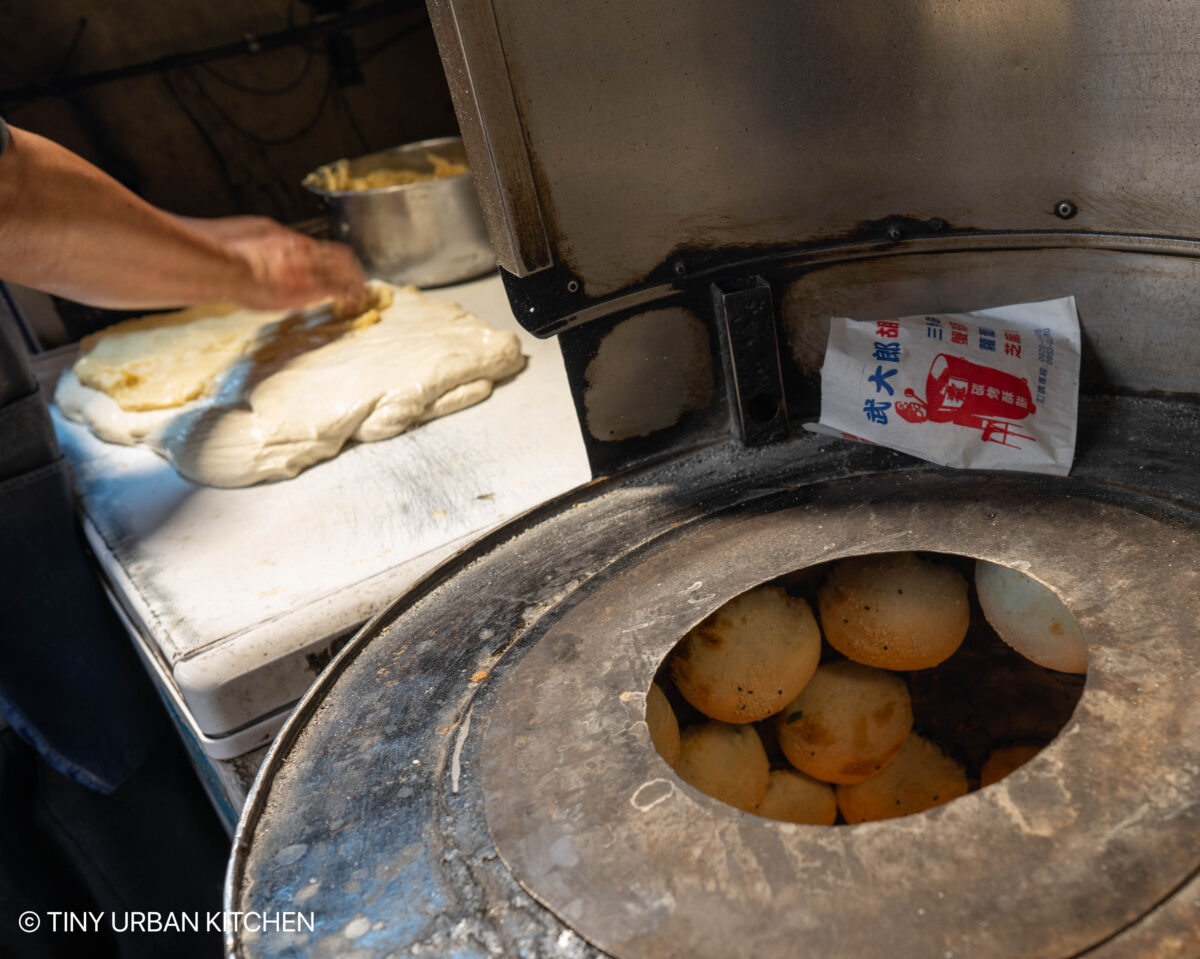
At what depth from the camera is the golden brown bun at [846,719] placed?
3.42ft

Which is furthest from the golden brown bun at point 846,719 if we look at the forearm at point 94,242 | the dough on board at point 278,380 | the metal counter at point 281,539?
the forearm at point 94,242

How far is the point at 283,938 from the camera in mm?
609

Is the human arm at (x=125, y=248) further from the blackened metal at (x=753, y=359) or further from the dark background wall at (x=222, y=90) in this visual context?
the blackened metal at (x=753, y=359)

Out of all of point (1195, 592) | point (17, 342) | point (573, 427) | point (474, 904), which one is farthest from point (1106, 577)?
point (17, 342)

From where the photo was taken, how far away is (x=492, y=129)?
0.91 metres

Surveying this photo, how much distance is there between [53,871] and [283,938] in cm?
139

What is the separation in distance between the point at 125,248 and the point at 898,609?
125 cm

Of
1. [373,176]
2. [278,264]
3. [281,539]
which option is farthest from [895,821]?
[373,176]

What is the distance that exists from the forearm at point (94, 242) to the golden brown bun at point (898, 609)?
1169 mm

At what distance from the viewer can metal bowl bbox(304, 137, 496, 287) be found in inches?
79.0

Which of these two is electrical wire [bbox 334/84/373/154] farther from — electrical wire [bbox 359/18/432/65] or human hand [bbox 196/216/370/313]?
human hand [bbox 196/216/370/313]

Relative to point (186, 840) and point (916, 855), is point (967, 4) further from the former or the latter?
point (186, 840)

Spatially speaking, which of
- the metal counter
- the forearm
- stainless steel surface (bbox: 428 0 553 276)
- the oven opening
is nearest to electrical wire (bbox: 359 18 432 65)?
the forearm

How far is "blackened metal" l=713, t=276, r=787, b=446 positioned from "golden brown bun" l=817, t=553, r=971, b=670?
7.6 inches
